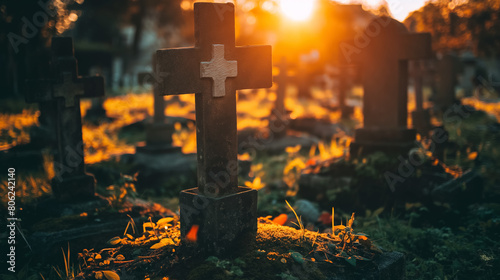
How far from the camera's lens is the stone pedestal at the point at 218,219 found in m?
3.29

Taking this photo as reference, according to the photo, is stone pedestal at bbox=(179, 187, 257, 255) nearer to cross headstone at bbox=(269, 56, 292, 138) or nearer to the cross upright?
cross headstone at bbox=(269, 56, 292, 138)

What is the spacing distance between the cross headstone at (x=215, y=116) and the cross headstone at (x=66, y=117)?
7.05 ft

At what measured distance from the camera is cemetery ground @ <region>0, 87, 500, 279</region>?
10.4 feet

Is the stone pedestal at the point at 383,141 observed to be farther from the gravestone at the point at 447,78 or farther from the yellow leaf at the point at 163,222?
the gravestone at the point at 447,78

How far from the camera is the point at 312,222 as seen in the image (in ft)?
17.5

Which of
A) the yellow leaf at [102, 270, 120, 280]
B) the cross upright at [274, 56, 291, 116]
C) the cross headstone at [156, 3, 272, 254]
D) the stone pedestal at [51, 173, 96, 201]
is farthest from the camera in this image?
the cross upright at [274, 56, 291, 116]

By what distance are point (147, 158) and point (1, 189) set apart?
2.54m

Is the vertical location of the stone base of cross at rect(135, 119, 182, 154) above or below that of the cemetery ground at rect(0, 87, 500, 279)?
above

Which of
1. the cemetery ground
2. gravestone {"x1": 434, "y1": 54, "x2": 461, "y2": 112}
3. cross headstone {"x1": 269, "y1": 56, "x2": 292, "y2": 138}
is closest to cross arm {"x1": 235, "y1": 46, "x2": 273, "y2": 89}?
the cemetery ground

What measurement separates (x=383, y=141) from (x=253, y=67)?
3.62 m

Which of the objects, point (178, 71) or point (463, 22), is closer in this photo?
point (178, 71)

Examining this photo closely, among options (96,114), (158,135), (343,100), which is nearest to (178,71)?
(158,135)

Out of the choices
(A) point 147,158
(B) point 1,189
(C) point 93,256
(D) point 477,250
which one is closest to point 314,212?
(D) point 477,250

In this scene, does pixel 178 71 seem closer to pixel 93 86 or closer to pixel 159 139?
pixel 93 86
